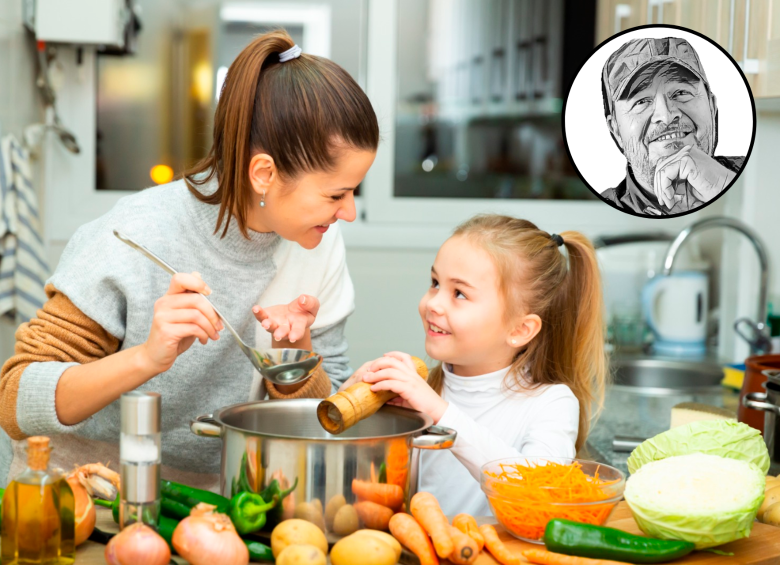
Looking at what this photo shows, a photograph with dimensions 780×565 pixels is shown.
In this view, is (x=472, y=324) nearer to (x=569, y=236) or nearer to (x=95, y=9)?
(x=569, y=236)

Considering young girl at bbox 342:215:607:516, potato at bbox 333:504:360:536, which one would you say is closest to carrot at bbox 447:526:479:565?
→ potato at bbox 333:504:360:536

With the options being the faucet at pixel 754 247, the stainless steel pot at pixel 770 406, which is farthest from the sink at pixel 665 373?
the stainless steel pot at pixel 770 406

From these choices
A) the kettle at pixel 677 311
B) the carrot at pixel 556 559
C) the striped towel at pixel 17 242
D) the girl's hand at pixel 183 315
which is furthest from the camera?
the kettle at pixel 677 311

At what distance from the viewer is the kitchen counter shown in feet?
5.96

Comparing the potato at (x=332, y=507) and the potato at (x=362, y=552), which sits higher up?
the potato at (x=332, y=507)

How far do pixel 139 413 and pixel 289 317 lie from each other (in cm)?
53

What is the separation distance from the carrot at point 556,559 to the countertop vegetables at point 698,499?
0.26ft

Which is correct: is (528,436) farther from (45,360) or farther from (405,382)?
(45,360)

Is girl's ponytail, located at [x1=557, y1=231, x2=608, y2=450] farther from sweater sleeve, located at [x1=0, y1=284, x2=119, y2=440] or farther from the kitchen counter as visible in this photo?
sweater sleeve, located at [x1=0, y1=284, x2=119, y2=440]

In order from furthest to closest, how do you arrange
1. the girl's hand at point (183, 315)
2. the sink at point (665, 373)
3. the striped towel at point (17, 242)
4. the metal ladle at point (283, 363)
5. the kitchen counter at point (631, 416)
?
the sink at point (665, 373)
the striped towel at point (17, 242)
the kitchen counter at point (631, 416)
the metal ladle at point (283, 363)
the girl's hand at point (183, 315)

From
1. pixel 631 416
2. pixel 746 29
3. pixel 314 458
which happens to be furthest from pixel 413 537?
pixel 746 29

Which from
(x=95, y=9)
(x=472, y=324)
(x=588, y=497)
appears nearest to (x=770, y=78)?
(x=472, y=324)

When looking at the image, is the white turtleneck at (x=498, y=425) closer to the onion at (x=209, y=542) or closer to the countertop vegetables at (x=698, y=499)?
the countertop vegetables at (x=698, y=499)

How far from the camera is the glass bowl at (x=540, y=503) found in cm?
101
